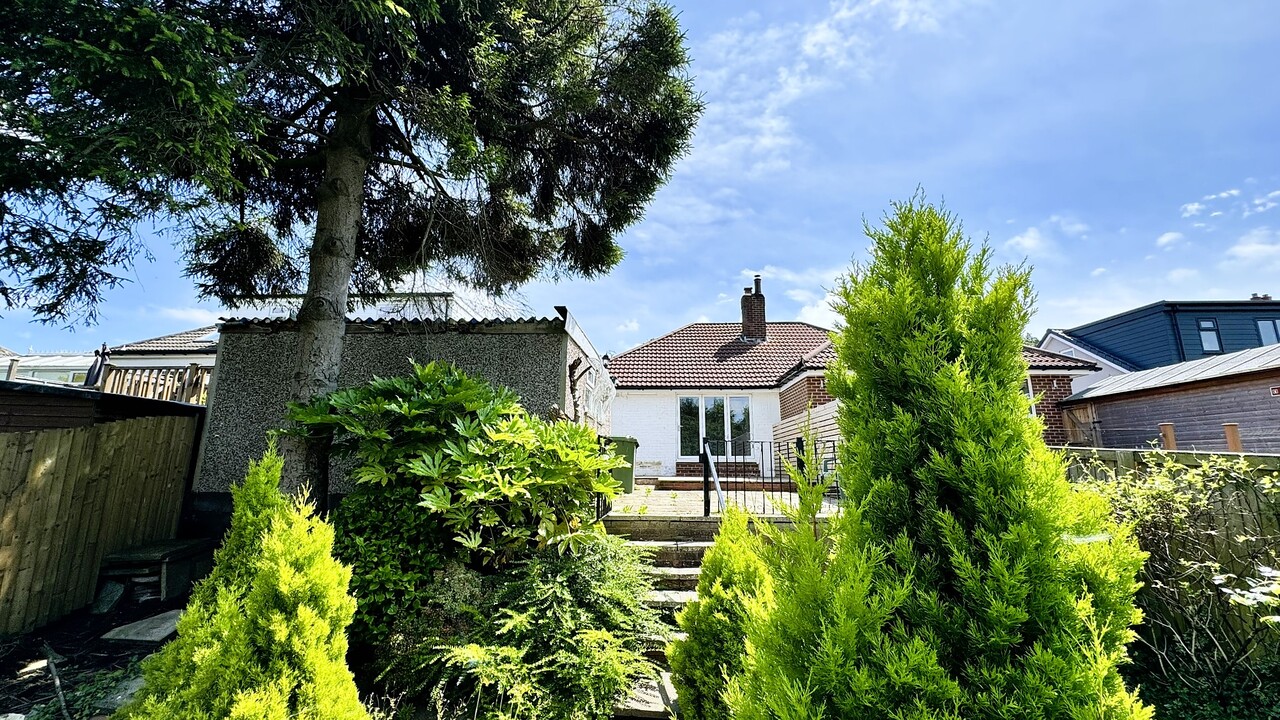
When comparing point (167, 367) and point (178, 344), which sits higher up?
point (178, 344)

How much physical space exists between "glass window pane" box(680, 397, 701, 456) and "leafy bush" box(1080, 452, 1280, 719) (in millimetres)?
12054

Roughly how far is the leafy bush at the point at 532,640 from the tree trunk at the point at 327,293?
2329 mm

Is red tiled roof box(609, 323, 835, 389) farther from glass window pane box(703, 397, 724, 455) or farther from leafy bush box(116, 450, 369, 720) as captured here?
leafy bush box(116, 450, 369, 720)

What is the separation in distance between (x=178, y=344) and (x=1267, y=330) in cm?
3935

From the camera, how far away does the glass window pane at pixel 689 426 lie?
1551 cm

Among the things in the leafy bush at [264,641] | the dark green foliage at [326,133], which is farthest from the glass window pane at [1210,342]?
the leafy bush at [264,641]

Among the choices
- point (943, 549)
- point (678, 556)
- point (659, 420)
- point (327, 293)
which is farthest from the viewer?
point (659, 420)

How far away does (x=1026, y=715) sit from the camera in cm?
147

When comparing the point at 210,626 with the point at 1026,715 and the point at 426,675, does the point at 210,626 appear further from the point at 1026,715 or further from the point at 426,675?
the point at 1026,715

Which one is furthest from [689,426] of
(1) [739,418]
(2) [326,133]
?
(2) [326,133]

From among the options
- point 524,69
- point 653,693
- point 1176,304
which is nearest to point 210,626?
point 653,693

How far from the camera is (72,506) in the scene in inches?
211

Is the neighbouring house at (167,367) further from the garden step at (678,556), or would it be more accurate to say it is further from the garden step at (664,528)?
the garden step at (678,556)

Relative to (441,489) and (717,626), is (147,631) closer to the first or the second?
(441,489)
